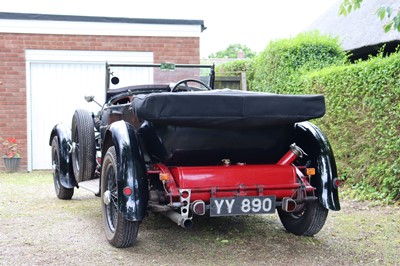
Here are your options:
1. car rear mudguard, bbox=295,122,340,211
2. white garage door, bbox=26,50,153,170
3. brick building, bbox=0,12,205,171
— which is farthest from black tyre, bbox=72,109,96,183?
brick building, bbox=0,12,205,171

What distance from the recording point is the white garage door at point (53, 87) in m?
11.1

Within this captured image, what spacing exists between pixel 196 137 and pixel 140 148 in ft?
1.65

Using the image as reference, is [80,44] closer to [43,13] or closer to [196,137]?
[43,13]

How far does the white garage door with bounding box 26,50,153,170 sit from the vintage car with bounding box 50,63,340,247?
6537mm

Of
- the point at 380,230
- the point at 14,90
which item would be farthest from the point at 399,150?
the point at 14,90

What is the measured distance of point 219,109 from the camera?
3.97m

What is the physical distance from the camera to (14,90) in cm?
1095

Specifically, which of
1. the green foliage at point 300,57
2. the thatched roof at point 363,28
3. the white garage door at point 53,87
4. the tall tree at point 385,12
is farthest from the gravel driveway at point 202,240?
the thatched roof at point 363,28

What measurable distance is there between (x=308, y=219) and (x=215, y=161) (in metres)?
1.05

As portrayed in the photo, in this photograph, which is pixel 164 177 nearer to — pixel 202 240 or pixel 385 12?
pixel 202 240

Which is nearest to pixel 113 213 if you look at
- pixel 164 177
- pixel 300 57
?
pixel 164 177

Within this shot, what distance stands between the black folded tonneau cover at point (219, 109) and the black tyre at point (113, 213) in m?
0.73

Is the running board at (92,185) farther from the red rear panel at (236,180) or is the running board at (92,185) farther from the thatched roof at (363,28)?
the thatched roof at (363,28)

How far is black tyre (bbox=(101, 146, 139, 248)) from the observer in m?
4.30
